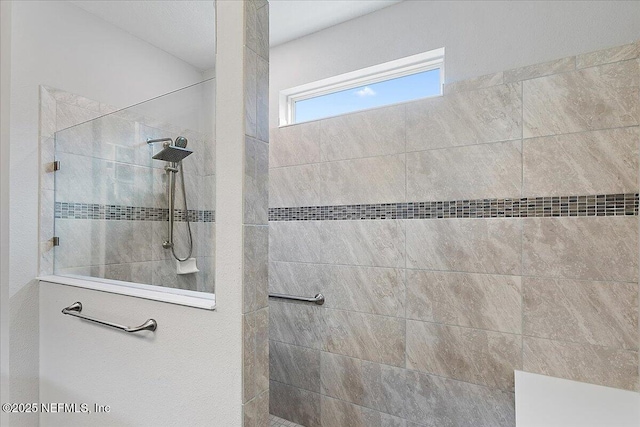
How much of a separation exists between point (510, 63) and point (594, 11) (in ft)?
1.22

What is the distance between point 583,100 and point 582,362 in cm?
113

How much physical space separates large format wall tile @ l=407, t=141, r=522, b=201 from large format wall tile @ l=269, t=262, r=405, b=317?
0.48 metres

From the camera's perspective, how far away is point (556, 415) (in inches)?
43.7

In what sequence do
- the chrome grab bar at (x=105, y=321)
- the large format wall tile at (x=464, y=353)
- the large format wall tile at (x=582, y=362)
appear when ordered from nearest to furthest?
the chrome grab bar at (x=105, y=321) → the large format wall tile at (x=582, y=362) → the large format wall tile at (x=464, y=353)

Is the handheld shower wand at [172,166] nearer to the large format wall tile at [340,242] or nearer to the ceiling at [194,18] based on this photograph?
the ceiling at [194,18]

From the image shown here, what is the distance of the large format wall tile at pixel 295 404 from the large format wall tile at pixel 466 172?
4.59 ft

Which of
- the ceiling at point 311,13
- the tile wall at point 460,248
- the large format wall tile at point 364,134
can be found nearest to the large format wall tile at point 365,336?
the tile wall at point 460,248

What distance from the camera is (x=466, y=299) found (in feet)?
5.50

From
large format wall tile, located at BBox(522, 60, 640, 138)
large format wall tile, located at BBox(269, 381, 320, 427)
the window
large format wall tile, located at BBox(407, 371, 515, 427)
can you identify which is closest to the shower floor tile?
large format wall tile, located at BBox(269, 381, 320, 427)

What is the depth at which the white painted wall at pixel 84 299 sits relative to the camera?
105 centimetres

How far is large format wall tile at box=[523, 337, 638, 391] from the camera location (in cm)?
137

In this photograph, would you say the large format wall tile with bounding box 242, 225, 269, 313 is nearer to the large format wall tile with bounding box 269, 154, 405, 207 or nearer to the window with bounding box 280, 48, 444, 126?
the large format wall tile with bounding box 269, 154, 405, 207

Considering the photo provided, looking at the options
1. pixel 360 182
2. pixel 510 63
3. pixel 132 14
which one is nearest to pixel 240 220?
pixel 360 182

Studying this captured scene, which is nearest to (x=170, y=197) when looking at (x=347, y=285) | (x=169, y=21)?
(x=347, y=285)
